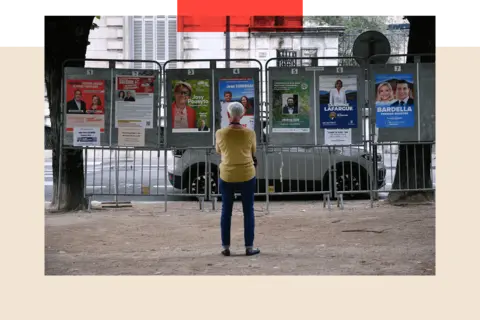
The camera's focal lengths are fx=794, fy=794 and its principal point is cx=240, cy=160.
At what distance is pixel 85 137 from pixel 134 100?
0.86 meters

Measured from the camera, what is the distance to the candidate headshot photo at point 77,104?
→ 10635 mm

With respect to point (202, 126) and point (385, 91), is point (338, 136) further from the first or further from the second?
point (202, 126)

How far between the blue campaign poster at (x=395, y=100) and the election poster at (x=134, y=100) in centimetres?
307

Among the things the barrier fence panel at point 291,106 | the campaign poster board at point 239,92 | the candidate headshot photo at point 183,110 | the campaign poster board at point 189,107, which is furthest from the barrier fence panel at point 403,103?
the candidate headshot photo at point 183,110

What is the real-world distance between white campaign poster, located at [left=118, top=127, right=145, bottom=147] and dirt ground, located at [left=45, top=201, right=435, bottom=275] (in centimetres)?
113

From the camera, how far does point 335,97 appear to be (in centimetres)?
1085

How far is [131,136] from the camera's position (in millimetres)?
10766

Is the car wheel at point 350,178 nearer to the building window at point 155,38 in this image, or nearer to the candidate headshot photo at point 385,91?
the candidate headshot photo at point 385,91

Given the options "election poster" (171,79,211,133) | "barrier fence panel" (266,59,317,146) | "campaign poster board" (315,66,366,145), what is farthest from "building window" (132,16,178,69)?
"campaign poster board" (315,66,366,145)

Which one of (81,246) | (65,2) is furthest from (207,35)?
(65,2)

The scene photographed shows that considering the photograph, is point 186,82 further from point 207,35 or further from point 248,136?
point 207,35

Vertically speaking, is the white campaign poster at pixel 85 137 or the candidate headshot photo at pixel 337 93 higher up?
the candidate headshot photo at pixel 337 93

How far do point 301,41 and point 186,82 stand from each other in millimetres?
7858

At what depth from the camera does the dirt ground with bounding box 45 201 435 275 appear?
7.79 m
